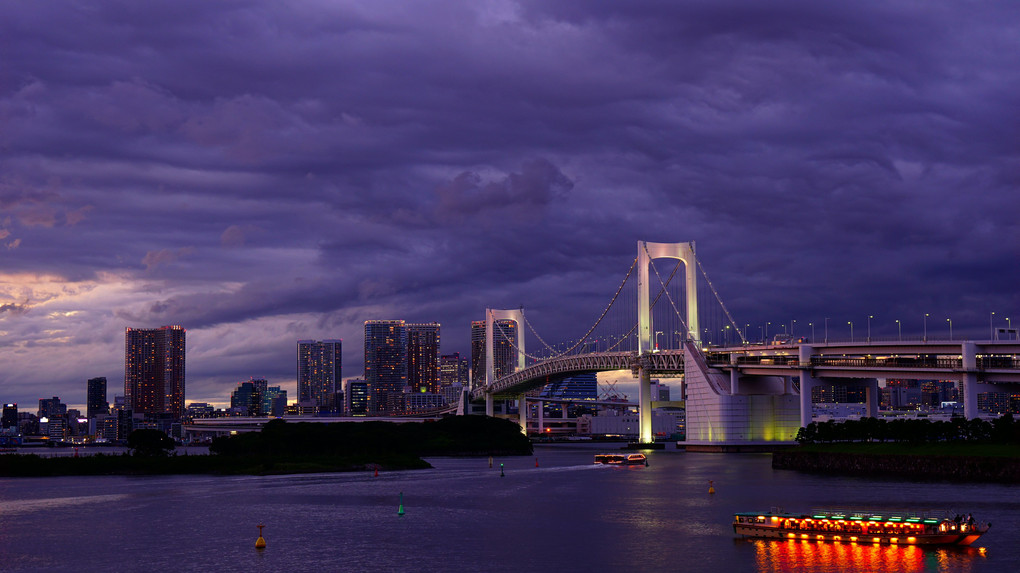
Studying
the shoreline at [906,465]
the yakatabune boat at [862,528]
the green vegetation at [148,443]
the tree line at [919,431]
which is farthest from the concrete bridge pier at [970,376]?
the green vegetation at [148,443]

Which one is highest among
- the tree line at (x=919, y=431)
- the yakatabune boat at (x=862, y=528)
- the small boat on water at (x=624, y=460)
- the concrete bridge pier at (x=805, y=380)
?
the concrete bridge pier at (x=805, y=380)

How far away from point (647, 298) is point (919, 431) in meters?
48.9

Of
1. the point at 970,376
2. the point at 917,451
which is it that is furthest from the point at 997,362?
the point at 917,451

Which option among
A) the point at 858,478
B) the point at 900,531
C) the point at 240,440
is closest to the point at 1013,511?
the point at 900,531

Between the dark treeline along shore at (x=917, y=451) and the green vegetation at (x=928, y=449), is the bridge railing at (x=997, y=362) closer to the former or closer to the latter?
the dark treeline along shore at (x=917, y=451)

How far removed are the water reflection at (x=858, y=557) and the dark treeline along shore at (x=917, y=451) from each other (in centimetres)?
2593

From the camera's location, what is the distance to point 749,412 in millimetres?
103062

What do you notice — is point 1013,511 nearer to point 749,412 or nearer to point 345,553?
point 345,553

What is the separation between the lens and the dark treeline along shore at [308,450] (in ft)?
283

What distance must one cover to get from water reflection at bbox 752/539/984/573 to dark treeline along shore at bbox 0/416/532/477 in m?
54.3

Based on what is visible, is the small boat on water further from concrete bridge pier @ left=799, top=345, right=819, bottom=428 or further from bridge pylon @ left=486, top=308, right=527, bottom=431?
bridge pylon @ left=486, top=308, right=527, bottom=431

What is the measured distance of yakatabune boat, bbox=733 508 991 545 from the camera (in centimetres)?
3697

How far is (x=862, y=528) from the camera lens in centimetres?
3838

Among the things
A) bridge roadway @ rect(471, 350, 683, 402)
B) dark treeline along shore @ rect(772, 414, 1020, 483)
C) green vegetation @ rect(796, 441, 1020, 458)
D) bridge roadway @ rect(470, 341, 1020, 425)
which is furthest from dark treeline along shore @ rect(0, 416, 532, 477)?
green vegetation @ rect(796, 441, 1020, 458)
